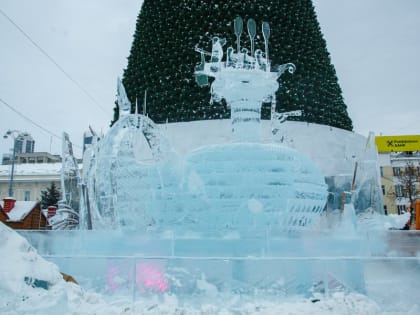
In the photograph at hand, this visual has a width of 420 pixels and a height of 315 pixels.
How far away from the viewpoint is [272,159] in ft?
26.4

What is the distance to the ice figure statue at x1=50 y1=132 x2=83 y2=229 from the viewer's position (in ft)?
37.6

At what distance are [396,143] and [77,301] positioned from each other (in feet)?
95.8

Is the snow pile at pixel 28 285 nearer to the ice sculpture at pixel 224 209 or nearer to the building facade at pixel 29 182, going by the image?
the ice sculpture at pixel 224 209

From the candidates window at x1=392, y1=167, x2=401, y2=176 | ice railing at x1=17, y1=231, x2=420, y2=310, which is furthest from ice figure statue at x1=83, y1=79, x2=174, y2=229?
window at x1=392, y1=167, x2=401, y2=176

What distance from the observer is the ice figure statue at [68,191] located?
1146 centimetres

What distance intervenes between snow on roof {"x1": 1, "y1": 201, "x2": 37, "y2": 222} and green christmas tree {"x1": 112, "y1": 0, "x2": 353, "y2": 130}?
5.46 metres

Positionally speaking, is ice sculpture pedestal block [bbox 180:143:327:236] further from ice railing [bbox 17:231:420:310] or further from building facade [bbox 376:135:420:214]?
building facade [bbox 376:135:420:214]

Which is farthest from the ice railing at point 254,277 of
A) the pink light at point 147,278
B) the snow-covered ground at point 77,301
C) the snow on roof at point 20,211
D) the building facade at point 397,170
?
the building facade at point 397,170

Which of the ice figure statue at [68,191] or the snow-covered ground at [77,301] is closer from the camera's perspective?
the snow-covered ground at [77,301]

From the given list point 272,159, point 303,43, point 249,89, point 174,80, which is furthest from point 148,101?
point 272,159

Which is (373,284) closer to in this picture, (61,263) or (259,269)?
(259,269)

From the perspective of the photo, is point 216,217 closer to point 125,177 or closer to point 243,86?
point 125,177

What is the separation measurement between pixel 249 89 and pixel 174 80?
8406 millimetres

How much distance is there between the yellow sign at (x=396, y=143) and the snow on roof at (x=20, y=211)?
2282 centimetres
